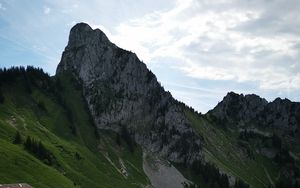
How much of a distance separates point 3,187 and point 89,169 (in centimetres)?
8998

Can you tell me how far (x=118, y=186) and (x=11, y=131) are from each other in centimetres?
5256

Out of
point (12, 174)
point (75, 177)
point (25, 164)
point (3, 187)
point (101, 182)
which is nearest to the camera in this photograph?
point (3, 187)

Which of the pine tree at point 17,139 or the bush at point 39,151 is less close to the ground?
the pine tree at point 17,139

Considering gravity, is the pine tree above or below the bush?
above

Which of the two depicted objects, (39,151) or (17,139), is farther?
(17,139)

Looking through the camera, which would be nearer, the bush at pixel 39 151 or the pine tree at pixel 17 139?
the bush at pixel 39 151

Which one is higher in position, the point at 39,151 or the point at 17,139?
the point at 17,139

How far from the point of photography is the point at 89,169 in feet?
650

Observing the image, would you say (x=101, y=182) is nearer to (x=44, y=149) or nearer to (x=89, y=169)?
(x=89, y=169)

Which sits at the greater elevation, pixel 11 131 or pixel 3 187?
pixel 11 131

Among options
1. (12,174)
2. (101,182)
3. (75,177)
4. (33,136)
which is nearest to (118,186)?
(101,182)

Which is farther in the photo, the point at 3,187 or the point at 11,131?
the point at 11,131

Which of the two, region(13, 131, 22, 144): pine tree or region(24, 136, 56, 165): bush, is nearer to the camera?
region(24, 136, 56, 165): bush

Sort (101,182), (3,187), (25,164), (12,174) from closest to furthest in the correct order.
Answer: (3,187)
(12,174)
(25,164)
(101,182)
